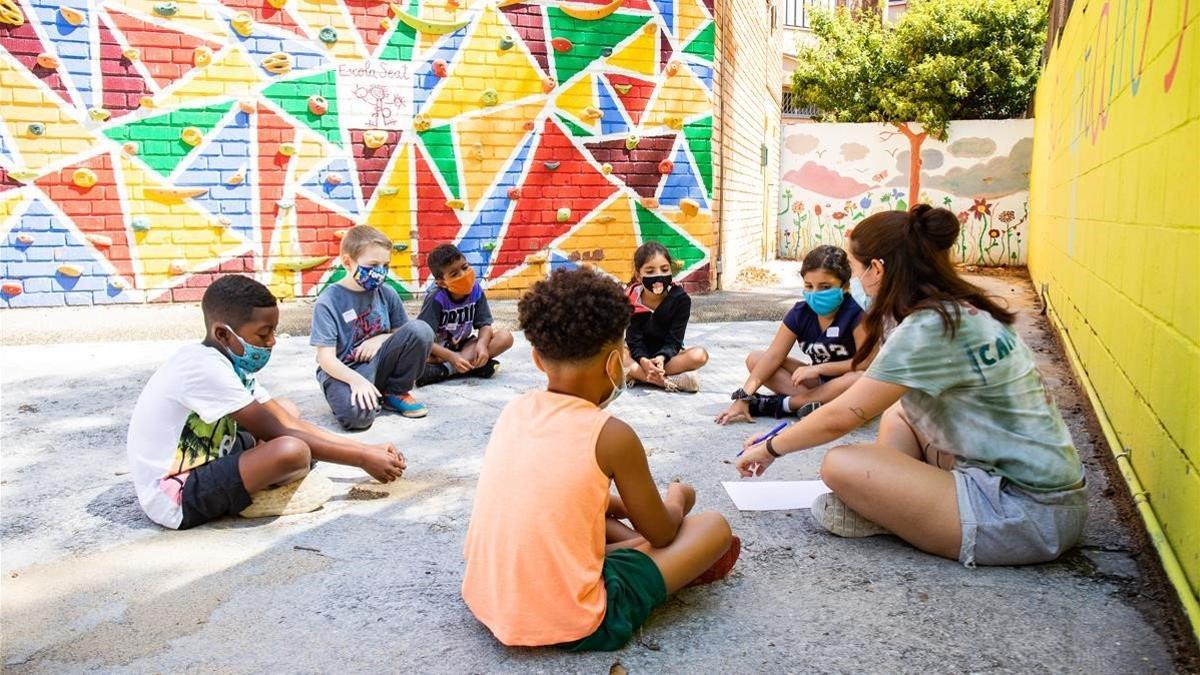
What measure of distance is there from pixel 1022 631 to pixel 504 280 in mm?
6994

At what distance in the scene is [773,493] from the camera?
3520mm

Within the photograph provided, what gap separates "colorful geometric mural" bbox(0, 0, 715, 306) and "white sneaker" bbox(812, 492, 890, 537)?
618 cm

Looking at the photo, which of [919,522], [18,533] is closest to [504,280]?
[18,533]

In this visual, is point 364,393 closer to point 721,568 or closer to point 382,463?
point 382,463

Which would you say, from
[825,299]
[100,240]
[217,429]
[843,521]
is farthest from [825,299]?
[100,240]

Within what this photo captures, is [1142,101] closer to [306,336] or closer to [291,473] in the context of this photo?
[291,473]

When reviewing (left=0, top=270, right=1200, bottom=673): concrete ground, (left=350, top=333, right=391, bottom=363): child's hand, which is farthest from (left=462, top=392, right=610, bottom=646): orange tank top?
(left=350, top=333, right=391, bottom=363): child's hand

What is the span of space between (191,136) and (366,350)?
4239mm

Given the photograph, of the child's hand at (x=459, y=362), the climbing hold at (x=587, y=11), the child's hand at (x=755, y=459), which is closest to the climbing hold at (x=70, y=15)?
the climbing hold at (x=587, y=11)

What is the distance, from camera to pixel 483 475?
91.0 inches

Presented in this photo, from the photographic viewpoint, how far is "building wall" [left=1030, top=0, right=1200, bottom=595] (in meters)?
2.55

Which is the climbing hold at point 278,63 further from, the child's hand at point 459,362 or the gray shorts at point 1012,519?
the gray shorts at point 1012,519

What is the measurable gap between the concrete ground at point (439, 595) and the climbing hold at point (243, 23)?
16.4ft

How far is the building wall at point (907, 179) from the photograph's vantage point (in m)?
13.8
